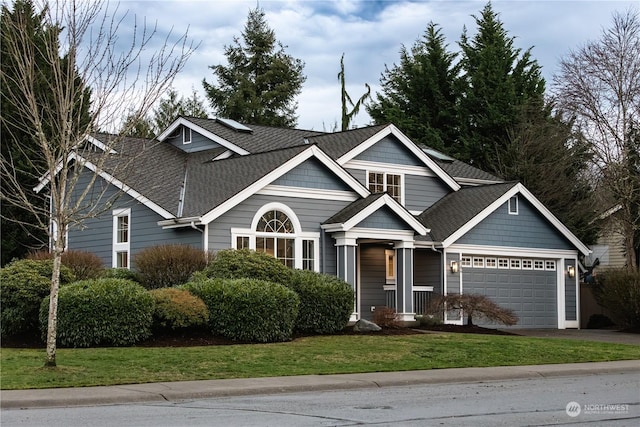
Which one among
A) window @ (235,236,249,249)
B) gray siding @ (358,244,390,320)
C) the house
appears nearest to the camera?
window @ (235,236,249,249)

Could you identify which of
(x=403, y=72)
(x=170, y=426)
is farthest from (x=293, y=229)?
(x=403, y=72)

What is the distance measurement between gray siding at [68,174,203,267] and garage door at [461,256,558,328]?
958 cm

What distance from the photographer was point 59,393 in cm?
1397

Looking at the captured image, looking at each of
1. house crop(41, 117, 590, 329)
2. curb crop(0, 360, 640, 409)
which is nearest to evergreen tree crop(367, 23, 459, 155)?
house crop(41, 117, 590, 329)

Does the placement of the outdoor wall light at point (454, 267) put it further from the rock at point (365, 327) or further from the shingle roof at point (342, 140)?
the rock at point (365, 327)

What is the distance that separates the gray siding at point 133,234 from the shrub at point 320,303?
3198 mm

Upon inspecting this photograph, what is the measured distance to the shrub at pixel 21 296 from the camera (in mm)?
20703

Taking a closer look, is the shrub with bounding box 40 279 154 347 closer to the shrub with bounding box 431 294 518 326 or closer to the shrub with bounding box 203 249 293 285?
the shrub with bounding box 203 249 293 285

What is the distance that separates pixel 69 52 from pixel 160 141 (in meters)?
17.2

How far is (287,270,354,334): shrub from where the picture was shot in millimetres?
23844

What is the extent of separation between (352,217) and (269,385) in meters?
12.0

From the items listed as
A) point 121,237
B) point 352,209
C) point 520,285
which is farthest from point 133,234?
point 520,285

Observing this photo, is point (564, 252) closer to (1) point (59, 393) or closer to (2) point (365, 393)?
(2) point (365, 393)

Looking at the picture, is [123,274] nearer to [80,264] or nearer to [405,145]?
[80,264]
